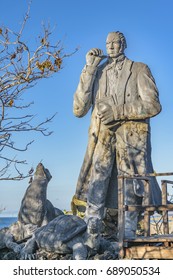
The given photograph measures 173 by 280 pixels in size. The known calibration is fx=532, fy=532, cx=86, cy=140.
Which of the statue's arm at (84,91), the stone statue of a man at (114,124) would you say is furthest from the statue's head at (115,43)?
the statue's arm at (84,91)

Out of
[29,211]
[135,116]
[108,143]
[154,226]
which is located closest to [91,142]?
[108,143]

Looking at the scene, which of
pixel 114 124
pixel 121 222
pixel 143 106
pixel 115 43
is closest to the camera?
pixel 121 222

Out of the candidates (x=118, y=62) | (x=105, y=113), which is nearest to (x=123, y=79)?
(x=118, y=62)

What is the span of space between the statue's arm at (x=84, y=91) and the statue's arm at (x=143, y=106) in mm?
548

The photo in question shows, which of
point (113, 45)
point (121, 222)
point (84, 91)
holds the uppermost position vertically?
point (113, 45)

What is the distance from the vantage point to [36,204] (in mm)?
7973

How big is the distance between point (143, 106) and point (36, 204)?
7.08 ft

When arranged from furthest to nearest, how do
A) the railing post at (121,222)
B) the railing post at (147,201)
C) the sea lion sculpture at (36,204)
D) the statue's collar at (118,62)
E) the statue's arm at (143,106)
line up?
the statue's collar at (118,62)
the sea lion sculpture at (36,204)
the statue's arm at (143,106)
the railing post at (147,201)
the railing post at (121,222)

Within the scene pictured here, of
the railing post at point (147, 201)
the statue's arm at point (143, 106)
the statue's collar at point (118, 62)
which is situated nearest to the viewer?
the railing post at point (147, 201)

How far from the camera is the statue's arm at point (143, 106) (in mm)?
7723

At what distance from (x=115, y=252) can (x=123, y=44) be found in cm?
315

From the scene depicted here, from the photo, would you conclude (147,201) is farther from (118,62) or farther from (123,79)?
(118,62)

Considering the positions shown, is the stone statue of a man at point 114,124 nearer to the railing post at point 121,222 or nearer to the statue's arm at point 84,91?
the statue's arm at point 84,91

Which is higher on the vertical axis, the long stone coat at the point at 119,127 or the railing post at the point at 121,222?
the long stone coat at the point at 119,127
